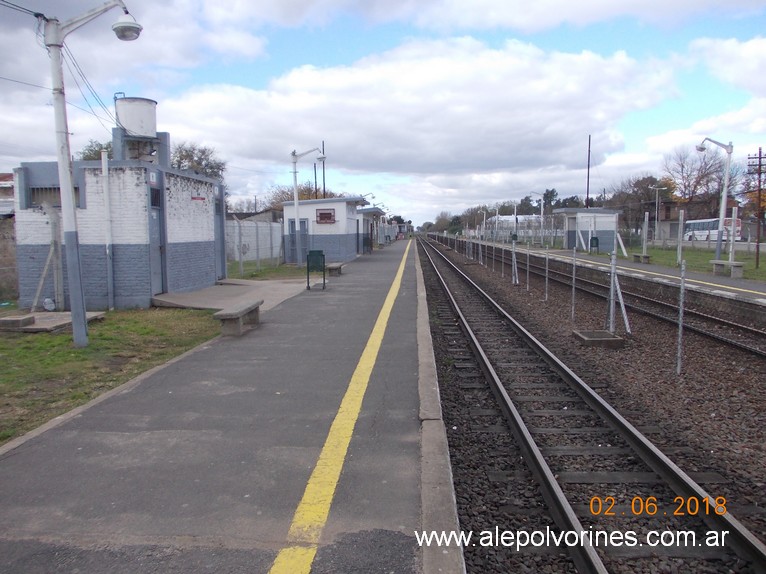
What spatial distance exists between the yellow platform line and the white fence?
20.3 meters

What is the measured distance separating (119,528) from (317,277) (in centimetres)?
1785

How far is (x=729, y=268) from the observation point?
21578 mm

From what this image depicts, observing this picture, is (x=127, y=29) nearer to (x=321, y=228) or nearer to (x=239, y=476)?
(x=239, y=476)

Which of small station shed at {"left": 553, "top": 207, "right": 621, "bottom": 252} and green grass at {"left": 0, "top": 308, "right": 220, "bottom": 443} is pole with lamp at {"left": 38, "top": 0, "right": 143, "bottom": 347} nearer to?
green grass at {"left": 0, "top": 308, "right": 220, "bottom": 443}

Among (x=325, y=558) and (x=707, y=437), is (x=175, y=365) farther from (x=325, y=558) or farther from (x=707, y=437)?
(x=707, y=437)

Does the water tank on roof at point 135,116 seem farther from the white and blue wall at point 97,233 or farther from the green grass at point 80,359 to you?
the green grass at point 80,359

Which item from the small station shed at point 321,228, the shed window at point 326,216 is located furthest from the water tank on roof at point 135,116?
the shed window at point 326,216

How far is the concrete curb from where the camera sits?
9.80 ft

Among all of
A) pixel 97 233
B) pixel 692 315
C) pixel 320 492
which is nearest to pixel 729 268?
pixel 692 315

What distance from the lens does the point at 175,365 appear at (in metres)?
7.37

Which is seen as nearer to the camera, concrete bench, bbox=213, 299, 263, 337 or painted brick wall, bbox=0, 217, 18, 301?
concrete bench, bbox=213, 299, 263, 337

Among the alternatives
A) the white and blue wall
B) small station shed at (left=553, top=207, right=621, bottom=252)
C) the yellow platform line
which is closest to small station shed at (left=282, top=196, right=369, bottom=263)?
the white and blue wall

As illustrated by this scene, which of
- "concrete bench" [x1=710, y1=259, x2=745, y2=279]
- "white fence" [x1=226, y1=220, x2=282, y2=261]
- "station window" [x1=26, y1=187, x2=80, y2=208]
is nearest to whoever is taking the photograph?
"station window" [x1=26, y1=187, x2=80, y2=208]

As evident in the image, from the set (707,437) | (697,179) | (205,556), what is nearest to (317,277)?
(707,437)
